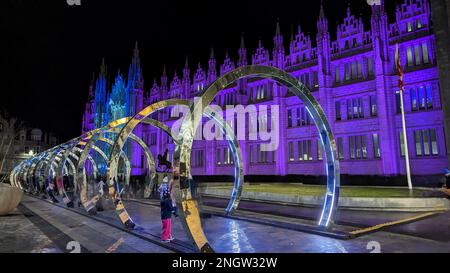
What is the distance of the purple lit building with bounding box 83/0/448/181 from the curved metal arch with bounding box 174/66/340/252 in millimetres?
26515

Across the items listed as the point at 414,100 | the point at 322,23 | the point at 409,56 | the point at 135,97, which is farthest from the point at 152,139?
the point at 409,56

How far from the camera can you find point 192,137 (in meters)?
6.89

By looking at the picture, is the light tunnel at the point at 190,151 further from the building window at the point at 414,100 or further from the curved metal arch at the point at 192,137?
the building window at the point at 414,100

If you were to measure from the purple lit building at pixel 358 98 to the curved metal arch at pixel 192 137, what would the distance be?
26515 millimetres

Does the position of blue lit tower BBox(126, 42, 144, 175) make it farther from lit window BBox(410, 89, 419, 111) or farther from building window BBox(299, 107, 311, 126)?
lit window BBox(410, 89, 419, 111)

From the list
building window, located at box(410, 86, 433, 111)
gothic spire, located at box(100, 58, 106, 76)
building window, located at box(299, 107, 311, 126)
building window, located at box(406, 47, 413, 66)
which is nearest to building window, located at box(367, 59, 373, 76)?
building window, located at box(406, 47, 413, 66)

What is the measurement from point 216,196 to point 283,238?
16042mm

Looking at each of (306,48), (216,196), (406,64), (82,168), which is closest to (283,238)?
(82,168)

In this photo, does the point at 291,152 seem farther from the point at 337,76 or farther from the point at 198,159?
the point at 198,159

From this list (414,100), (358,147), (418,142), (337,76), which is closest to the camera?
(418,142)

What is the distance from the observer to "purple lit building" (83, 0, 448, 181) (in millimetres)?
31609

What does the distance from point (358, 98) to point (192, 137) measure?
33.9 m
